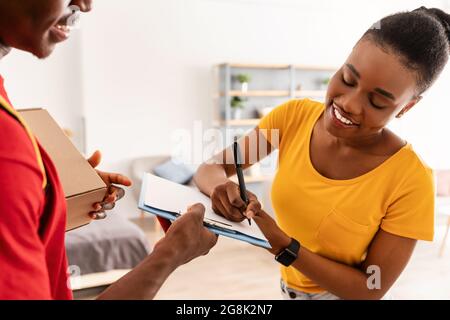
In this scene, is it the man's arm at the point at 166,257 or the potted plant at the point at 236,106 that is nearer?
the man's arm at the point at 166,257

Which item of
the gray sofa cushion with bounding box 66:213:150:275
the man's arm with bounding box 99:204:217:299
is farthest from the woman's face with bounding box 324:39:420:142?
the gray sofa cushion with bounding box 66:213:150:275

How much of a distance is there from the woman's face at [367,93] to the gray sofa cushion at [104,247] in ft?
5.28

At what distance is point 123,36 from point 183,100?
76 centimetres

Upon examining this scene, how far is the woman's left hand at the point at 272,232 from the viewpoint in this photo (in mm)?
819

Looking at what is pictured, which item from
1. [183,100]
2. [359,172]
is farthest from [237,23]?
[359,172]

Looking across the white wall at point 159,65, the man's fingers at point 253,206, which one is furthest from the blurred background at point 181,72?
the man's fingers at point 253,206

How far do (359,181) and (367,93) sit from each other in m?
0.19

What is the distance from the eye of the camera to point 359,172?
33.6 inches

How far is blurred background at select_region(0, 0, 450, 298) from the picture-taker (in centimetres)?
338

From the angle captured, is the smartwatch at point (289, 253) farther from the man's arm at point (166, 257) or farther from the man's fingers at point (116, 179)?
the man's fingers at point (116, 179)

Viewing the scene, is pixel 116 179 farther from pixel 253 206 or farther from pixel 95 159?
pixel 253 206

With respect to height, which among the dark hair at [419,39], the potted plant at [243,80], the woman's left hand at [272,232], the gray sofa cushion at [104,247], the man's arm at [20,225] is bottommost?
the gray sofa cushion at [104,247]

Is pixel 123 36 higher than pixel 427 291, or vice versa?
pixel 123 36
